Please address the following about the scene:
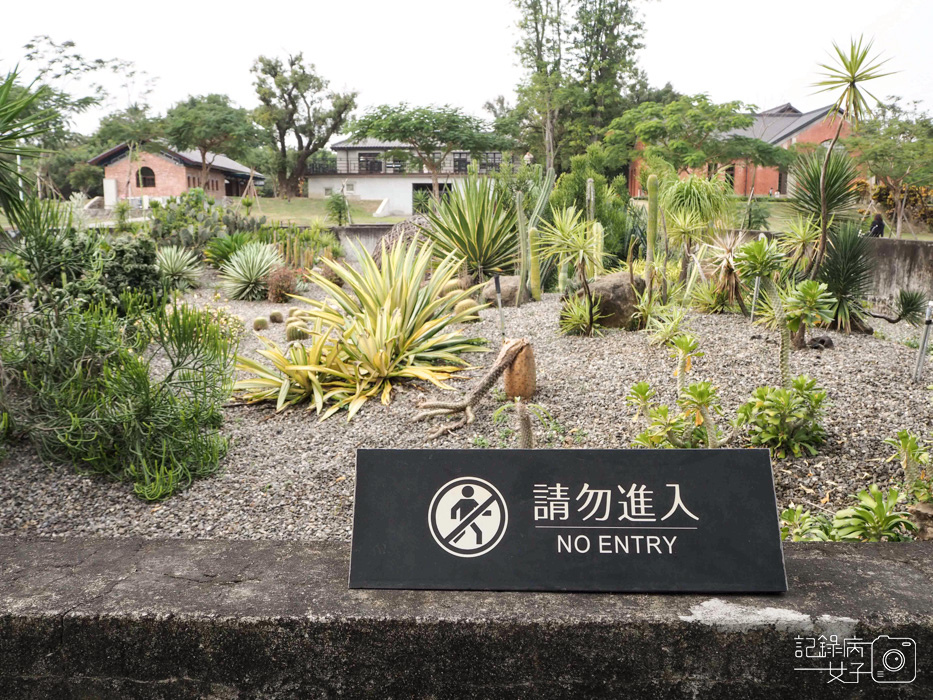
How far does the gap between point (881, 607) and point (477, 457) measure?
2.96ft

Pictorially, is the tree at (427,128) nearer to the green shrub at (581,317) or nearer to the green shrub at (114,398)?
the green shrub at (581,317)

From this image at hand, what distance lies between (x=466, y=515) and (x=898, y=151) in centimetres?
2532

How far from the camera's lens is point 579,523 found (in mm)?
1648

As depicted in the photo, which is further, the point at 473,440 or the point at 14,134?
the point at 473,440

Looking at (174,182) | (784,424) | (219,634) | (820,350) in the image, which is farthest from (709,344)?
(174,182)

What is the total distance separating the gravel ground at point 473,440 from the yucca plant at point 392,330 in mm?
167

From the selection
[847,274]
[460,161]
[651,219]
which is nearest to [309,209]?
[460,161]

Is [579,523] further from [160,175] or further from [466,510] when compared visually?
[160,175]

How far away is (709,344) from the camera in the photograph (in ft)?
18.5

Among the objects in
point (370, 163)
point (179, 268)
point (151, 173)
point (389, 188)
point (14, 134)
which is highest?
point (370, 163)

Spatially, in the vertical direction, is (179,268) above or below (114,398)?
above

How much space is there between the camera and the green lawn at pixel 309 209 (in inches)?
1364

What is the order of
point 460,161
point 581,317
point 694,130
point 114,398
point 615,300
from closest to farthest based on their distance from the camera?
point 114,398 → point 581,317 → point 615,300 → point 694,130 → point 460,161

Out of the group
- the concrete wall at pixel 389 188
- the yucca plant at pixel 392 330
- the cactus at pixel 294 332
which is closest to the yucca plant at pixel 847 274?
the yucca plant at pixel 392 330
